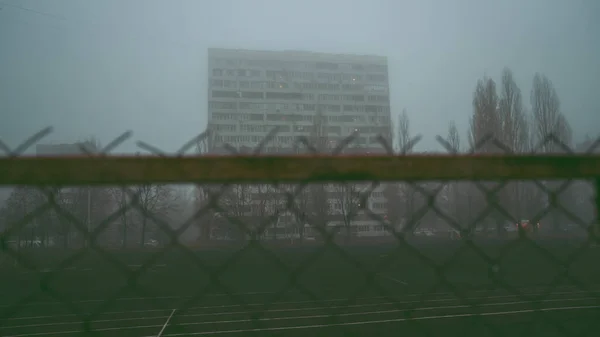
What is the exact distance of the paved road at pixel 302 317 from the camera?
359 cm

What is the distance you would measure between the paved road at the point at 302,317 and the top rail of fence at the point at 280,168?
2336 millimetres

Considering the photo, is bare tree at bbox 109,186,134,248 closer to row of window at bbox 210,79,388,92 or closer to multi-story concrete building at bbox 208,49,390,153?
multi-story concrete building at bbox 208,49,390,153

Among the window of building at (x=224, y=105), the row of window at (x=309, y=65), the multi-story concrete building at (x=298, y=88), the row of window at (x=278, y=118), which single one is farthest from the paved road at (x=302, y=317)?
the row of window at (x=309, y=65)

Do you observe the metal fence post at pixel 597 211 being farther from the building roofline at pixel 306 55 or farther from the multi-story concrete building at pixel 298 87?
the building roofline at pixel 306 55

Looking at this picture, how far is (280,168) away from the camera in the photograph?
2.43 feet

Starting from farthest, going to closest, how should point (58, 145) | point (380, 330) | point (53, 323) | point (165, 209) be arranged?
point (53, 323)
point (380, 330)
point (165, 209)
point (58, 145)

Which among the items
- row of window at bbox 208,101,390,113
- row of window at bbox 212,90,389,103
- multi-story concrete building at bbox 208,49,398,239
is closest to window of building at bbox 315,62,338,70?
multi-story concrete building at bbox 208,49,398,239

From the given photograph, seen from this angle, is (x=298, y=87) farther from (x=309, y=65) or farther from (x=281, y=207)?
(x=281, y=207)

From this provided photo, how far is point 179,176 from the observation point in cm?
72

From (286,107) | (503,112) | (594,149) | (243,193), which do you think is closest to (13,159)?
(243,193)

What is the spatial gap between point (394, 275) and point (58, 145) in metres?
7.32

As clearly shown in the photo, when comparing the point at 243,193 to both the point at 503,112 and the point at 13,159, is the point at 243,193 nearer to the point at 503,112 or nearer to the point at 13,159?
the point at 13,159

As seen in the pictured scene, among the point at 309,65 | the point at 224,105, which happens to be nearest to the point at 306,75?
the point at 309,65

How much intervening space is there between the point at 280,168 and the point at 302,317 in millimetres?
4193
